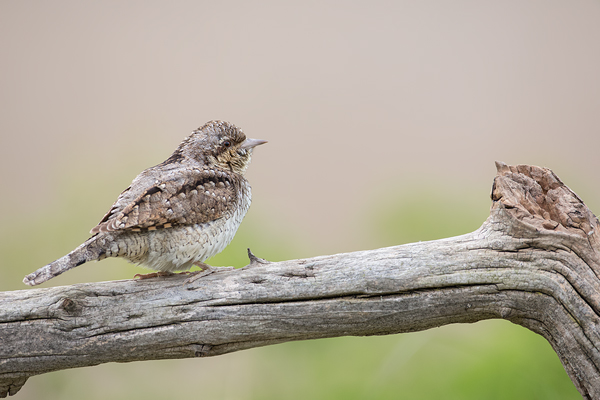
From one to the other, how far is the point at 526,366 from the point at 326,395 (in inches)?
74.3

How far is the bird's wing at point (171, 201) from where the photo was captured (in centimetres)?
234

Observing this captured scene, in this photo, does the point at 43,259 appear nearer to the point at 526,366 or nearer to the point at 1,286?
the point at 1,286

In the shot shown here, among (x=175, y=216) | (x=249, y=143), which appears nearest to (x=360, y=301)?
(x=175, y=216)

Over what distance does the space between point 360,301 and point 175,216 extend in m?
1.08

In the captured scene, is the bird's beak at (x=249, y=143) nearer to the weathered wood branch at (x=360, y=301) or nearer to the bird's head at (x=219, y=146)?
the bird's head at (x=219, y=146)

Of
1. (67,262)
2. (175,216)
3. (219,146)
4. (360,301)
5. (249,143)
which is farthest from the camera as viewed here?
(249,143)

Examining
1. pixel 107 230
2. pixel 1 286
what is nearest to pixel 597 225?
pixel 107 230

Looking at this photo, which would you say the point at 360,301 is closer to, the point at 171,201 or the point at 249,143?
the point at 171,201

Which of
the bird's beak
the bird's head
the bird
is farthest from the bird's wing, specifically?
the bird's beak

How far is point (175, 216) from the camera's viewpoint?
8.02 ft

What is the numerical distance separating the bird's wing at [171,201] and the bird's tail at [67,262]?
0.09 metres

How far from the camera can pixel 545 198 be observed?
2.47 meters

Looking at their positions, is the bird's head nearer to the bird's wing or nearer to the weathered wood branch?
the bird's wing

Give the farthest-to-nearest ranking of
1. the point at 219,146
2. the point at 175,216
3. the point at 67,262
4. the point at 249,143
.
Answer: the point at 249,143, the point at 219,146, the point at 175,216, the point at 67,262
